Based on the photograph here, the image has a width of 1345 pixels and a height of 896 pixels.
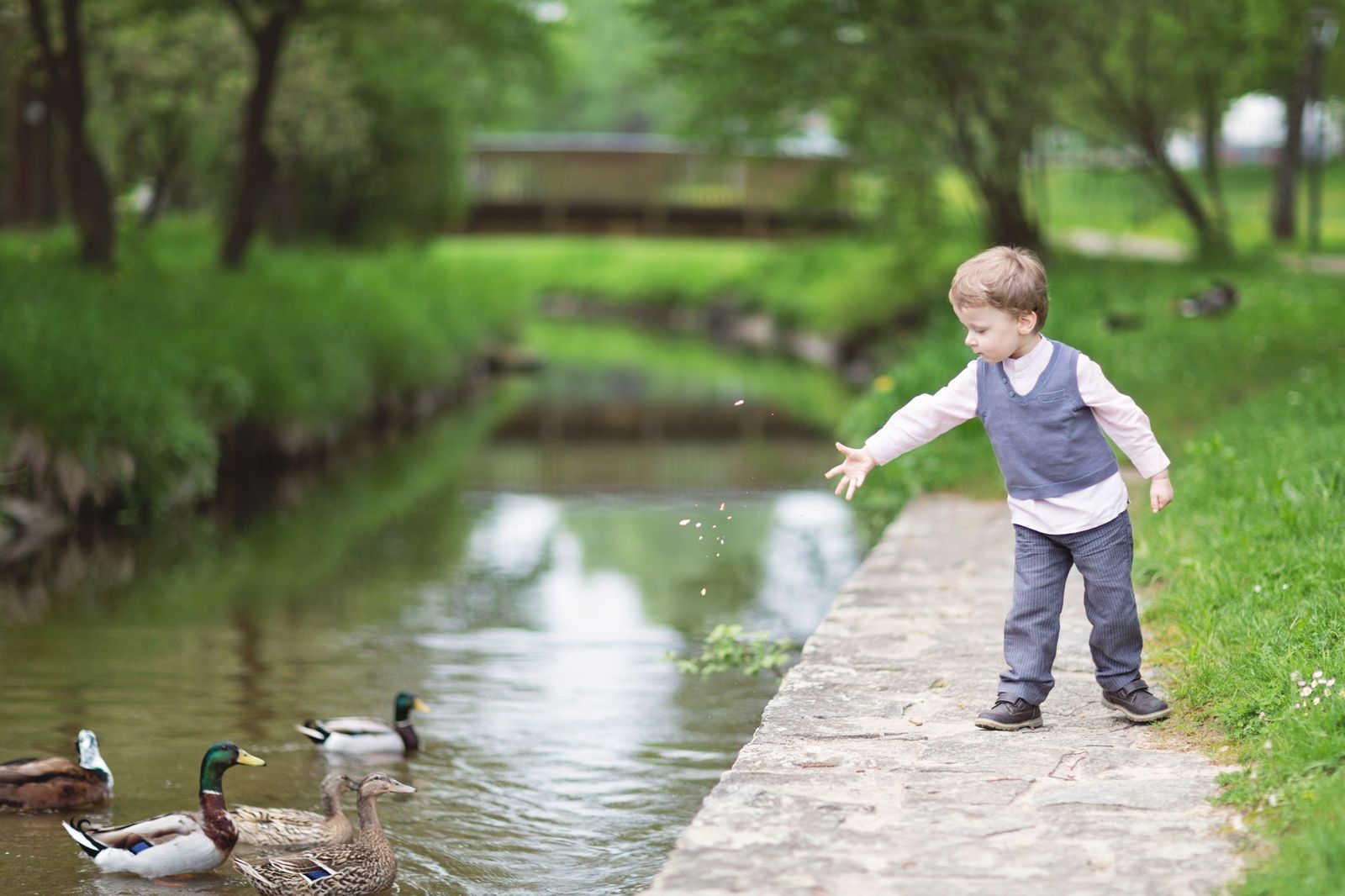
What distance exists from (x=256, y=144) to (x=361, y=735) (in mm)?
12787

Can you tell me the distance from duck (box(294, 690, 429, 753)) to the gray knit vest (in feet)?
10.4

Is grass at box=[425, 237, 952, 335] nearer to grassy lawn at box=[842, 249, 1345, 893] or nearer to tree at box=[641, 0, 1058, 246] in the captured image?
tree at box=[641, 0, 1058, 246]

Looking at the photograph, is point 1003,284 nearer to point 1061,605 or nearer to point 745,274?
point 1061,605

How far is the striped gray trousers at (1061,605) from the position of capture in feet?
17.1

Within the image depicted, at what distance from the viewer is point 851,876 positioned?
12.9 ft

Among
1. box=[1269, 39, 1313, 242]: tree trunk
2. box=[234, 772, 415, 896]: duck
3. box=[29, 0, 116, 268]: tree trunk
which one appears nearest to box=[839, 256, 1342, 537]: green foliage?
box=[234, 772, 415, 896]: duck

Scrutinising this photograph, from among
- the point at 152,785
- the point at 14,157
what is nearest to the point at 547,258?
the point at 14,157

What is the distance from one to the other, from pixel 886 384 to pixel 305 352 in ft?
19.9

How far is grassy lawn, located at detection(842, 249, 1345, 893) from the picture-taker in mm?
4402

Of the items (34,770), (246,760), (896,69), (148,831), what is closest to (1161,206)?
(896,69)

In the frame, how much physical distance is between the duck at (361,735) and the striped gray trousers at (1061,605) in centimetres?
294

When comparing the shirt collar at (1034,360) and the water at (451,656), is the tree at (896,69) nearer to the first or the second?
the water at (451,656)

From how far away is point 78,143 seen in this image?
16.5 meters

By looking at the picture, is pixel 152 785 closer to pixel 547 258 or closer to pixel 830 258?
pixel 830 258
